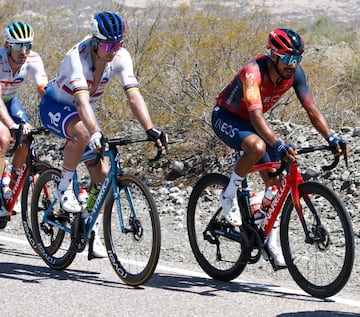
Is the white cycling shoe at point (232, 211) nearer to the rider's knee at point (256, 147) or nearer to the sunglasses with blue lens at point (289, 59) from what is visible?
the rider's knee at point (256, 147)

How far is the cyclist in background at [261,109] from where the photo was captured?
21.4 feet

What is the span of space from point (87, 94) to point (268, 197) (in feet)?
5.25

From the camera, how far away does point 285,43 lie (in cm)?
650

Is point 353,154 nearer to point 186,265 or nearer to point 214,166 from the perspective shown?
point 214,166

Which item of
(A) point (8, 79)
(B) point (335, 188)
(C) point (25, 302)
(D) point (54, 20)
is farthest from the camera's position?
(D) point (54, 20)

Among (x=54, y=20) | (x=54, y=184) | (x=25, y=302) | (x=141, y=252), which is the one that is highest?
(x=54, y=20)

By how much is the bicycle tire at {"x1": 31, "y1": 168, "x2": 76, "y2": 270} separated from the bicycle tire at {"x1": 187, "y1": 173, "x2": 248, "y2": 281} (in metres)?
1.07

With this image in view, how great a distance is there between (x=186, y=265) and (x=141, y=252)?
3.42 feet

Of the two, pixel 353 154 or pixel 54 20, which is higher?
pixel 54 20

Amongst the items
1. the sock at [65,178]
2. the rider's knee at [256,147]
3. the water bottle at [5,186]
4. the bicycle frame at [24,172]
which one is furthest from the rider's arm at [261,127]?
the water bottle at [5,186]

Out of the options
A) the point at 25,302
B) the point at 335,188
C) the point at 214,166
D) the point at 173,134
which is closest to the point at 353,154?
the point at 335,188

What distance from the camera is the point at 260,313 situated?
6039 mm

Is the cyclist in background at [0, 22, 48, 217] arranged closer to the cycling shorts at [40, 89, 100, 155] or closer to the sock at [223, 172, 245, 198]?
the cycling shorts at [40, 89, 100, 155]

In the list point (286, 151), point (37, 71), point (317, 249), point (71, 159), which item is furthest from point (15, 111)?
point (317, 249)
